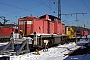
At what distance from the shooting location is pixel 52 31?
2023 cm

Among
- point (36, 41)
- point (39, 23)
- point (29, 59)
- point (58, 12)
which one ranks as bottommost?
point (29, 59)

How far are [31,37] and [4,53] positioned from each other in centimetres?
265

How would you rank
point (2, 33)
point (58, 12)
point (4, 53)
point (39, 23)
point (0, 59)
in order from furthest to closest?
point (2, 33) → point (58, 12) → point (39, 23) → point (4, 53) → point (0, 59)

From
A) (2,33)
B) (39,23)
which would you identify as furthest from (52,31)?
(2,33)

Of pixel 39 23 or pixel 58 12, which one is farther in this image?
pixel 58 12

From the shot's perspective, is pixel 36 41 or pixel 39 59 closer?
pixel 39 59

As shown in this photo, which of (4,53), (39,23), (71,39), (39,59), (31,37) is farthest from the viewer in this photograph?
(71,39)

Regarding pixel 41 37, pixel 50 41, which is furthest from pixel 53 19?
pixel 41 37

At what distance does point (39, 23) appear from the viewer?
1662 centimetres

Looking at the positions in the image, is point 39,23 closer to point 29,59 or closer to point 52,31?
point 52,31

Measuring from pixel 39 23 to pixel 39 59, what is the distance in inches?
252

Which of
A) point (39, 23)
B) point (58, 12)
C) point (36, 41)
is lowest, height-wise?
point (36, 41)

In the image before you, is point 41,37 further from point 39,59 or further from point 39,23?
point 39,59

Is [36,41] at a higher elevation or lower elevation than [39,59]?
higher
